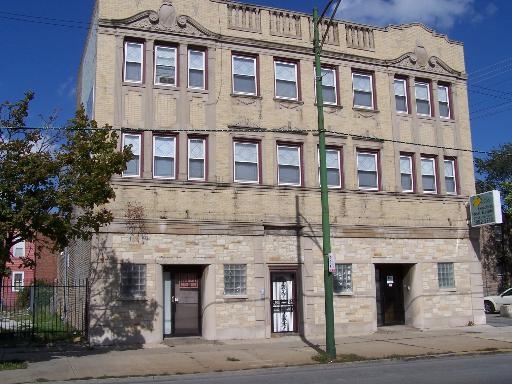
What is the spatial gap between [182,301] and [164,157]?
14.8 feet

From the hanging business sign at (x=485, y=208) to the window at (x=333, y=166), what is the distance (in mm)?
5405

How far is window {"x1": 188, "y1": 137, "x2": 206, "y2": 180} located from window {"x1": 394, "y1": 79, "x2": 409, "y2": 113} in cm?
794

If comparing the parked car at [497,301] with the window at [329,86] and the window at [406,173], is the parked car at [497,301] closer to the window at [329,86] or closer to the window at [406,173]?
the window at [406,173]

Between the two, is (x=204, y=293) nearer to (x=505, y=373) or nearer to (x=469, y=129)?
(x=505, y=373)

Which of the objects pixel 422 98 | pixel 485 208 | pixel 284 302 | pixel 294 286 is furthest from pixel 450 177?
pixel 284 302

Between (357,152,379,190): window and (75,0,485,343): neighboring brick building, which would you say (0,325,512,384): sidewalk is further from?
(357,152,379,190): window

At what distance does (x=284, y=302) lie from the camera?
20.3 metres

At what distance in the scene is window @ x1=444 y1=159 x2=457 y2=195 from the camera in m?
23.5

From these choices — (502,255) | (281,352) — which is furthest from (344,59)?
(502,255)

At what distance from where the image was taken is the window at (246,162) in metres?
20.1

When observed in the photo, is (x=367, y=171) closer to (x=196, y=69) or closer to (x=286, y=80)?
(x=286, y=80)

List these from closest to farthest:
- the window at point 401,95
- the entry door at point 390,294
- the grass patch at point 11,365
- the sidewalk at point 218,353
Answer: the sidewalk at point 218,353 → the grass patch at point 11,365 → the entry door at point 390,294 → the window at point 401,95

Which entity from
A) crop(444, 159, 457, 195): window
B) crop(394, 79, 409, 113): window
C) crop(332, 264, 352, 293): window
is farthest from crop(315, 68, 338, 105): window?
crop(332, 264, 352, 293): window

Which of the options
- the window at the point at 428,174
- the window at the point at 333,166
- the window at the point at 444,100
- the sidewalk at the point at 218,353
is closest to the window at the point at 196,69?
the window at the point at 333,166
